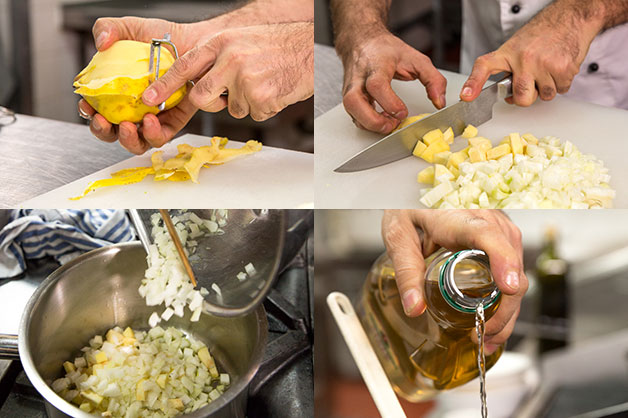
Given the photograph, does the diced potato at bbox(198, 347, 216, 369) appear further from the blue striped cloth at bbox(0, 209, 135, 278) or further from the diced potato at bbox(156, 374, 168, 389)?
the blue striped cloth at bbox(0, 209, 135, 278)

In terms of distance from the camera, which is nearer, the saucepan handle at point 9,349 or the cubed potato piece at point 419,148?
the saucepan handle at point 9,349

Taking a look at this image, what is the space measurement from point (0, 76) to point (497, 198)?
2.47ft

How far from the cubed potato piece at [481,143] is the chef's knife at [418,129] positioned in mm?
44

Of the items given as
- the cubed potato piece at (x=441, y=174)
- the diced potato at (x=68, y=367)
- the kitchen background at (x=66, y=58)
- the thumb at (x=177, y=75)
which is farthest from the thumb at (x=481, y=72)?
the diced potato at (x=68, y=367)

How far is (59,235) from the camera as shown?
60cm

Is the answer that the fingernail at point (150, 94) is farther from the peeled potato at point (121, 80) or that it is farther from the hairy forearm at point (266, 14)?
the hairy forearm at point (266, 14)

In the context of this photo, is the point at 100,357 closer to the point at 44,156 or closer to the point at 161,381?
the point at 161,381

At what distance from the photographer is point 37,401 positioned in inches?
21.2

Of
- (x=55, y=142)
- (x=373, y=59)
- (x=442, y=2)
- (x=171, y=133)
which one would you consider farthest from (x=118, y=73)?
(x=442, y=2)

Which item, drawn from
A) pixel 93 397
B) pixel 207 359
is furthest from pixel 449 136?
pixel 93 397

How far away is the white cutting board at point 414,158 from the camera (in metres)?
0.66

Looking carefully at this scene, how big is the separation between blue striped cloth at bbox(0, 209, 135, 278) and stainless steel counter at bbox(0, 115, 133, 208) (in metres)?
0.07

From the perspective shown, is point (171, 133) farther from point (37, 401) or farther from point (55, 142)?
point (37, 401)

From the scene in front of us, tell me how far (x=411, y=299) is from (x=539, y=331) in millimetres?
324
